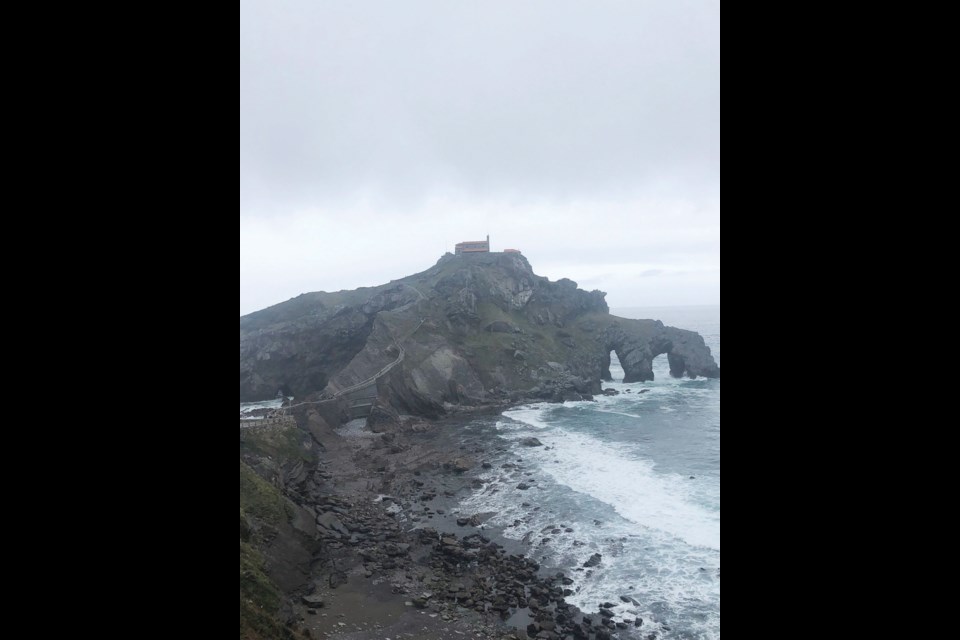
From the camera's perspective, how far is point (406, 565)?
22.6 meters

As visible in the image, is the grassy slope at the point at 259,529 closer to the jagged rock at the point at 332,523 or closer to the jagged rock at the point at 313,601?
the jagged rock at the point at 313,601

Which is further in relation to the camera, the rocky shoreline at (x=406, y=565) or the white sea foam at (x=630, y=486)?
the white sea foam at (x=630, y=486)

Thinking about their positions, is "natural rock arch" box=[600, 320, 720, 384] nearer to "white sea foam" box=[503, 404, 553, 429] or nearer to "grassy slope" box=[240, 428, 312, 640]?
"white sea foam" box=[503, 404, 553, 429]

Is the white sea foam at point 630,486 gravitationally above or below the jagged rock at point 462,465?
below

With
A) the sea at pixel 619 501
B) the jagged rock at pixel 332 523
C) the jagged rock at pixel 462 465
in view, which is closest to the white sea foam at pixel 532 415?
the sea at pixel 619 501

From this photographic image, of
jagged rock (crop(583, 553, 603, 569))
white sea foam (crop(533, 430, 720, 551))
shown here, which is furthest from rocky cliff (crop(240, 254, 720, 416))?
jagged rock (crop(583, 553, 603, 569))

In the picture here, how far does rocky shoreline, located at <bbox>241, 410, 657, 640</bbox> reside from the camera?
59.5 ft

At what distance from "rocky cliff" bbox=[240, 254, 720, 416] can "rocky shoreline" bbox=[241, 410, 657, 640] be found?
687 inches

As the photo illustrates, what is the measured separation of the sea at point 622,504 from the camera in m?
21.3

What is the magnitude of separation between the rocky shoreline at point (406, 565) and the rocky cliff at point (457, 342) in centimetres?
1746

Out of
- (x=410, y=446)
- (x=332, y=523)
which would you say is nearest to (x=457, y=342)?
(x=410, y=446)

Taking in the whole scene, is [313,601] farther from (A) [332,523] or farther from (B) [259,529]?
(A) [332,523]
